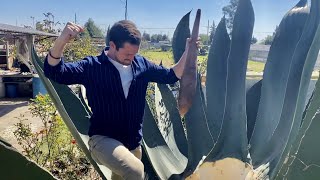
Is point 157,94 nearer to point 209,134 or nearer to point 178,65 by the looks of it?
point 178,65

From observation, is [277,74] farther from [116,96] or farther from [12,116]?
[12,116]

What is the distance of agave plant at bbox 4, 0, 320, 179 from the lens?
2.80 ft

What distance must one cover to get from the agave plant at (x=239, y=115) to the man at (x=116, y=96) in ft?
0.17

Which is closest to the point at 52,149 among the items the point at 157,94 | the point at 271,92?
the point at 157,94

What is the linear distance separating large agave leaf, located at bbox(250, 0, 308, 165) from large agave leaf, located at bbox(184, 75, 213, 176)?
14 centimetres

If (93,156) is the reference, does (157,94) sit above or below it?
above

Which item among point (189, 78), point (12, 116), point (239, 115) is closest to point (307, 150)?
point (239, 115)

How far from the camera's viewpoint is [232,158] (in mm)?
1007

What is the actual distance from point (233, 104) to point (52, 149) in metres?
2.90

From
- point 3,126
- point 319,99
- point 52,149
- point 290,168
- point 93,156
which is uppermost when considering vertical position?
point 319,99

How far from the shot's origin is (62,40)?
3.85ft

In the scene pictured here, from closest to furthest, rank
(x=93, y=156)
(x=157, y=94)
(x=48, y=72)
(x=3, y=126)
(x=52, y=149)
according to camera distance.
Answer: (x=48, y=72), (x=93, y=156), (x=157, y=94), (x=52, y=149), (x=3, y=126)

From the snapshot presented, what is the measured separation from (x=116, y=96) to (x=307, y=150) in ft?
2.72

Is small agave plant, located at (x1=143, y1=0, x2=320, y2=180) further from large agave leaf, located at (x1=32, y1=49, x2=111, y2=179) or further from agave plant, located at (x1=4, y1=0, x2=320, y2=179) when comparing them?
large agave leaf, located at (x1=32, y1=49, x2=111, y2=179)
